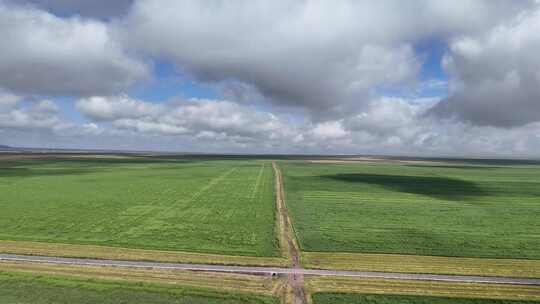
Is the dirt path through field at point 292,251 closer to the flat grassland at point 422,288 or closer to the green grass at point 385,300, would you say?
the flat grassland at point 422,288

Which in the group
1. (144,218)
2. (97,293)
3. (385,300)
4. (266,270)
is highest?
(144,218)

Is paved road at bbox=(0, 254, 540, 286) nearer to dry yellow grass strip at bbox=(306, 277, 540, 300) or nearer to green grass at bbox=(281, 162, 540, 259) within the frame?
dry yellow grass strip at bbox=(306, 277, 540, 300)

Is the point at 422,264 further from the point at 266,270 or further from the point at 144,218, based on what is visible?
the point at 144,218

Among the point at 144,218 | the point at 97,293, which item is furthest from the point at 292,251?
the point at 144,218

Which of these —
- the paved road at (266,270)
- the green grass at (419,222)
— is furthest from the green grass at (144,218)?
the green grass at (419,222)

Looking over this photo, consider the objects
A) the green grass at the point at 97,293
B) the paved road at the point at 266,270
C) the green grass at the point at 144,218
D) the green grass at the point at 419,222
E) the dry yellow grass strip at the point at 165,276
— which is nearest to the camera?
the green grass at the point at 97,293

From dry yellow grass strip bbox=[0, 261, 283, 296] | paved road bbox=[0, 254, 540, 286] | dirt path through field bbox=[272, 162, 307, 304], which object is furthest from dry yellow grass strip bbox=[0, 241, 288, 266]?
dry yellow grass strip bbox=[0, 261, 283, 296]
